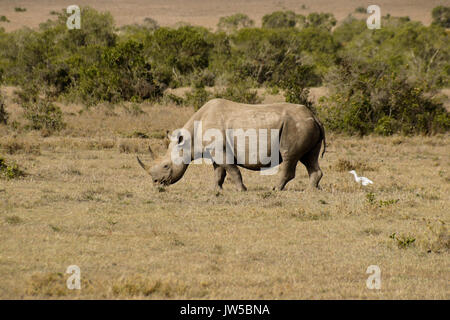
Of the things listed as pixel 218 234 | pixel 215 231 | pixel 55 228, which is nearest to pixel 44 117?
pixel 55 228

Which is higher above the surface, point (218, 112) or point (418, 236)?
point (218, 112)

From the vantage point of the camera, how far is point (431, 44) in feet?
151

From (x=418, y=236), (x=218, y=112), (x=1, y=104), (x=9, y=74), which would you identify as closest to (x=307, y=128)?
(x=218, y=112)

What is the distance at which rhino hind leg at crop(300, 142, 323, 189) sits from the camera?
41.0 feet

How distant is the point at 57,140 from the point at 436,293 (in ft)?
48.0

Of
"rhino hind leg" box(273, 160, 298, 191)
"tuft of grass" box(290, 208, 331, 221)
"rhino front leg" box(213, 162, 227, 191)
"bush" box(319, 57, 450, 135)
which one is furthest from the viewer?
"bush" box(319, 57, 450, 135)

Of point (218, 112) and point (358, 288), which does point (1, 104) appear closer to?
point (218, 112)

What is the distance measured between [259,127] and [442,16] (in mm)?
85792

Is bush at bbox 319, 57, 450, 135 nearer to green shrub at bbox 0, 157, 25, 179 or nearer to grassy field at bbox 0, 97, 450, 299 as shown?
grassy field at bbox 0, 97, 450, 299

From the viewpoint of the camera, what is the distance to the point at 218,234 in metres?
8.99

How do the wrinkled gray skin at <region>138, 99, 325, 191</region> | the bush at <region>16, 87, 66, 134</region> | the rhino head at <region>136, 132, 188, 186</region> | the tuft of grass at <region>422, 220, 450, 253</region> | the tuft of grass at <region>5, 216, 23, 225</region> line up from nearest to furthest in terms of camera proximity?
the tuft of grass at <region>422, 220, 450, 253</region>, the tuft of grass at <region>5, 216, 23, 225</region>, the wrinkled gray skin at <region>138, 99, 325, 191</region>, the rhino head at <region>136, 132, 188, 186</region>, the bush at <region>16, 87, 66, 134</region>

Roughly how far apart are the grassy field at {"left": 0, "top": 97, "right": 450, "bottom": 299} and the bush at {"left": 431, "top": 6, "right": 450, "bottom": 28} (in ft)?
265
